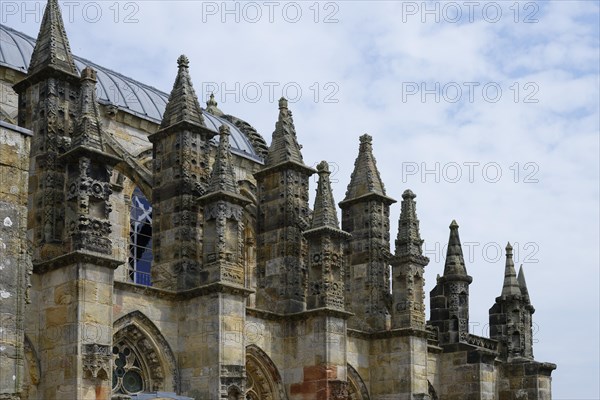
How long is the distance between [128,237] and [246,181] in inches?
240

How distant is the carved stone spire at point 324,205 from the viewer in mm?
25281

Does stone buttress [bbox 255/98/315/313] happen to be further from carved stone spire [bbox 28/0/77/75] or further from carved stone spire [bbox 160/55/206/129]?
carved stone spire [bbox 28/0/77/75]

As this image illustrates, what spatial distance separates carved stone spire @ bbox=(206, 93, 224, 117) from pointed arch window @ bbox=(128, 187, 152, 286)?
387 inches

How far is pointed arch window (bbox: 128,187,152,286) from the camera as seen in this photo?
95.4 feet

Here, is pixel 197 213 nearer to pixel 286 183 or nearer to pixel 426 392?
pixel 286 183

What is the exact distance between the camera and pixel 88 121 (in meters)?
19.8

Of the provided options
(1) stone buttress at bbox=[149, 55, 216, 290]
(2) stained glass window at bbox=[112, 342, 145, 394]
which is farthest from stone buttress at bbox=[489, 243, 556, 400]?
(2) stained glass window at bbox=[112, 342, 145, 394]

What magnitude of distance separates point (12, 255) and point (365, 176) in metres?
16.0

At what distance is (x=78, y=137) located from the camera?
64.4 feet

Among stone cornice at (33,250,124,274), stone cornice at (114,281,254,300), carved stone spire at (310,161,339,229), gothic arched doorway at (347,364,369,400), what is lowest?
gothic arched doorway at (347,364,369,400)

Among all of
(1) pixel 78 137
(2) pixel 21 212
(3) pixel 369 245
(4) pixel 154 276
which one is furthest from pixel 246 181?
(2) pixel 21 212

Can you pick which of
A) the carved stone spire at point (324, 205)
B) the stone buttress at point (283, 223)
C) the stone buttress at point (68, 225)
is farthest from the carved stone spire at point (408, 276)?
the stone buttress at point (68, 225)

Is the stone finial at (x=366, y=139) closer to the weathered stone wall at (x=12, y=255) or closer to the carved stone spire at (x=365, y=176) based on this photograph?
the carved stone spire at (x=365, y=176)

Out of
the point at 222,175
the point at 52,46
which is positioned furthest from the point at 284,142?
the point at 52,46
